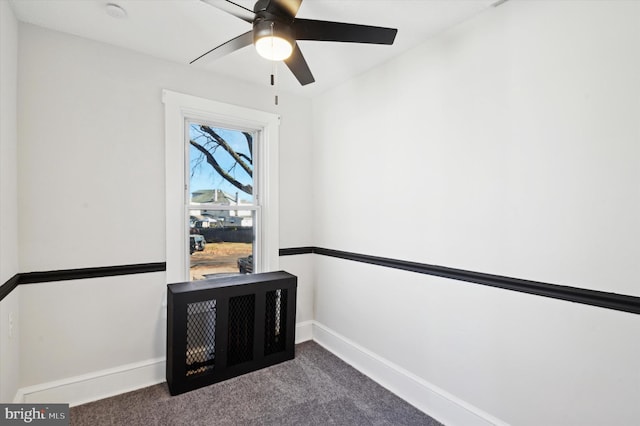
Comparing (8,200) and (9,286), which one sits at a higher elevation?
(8,200)

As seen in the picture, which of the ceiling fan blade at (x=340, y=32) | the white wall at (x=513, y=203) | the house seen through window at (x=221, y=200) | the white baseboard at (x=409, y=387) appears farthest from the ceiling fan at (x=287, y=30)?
the white baseboard at (x=409, y=387)

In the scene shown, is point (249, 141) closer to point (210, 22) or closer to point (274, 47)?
point (210, 22)

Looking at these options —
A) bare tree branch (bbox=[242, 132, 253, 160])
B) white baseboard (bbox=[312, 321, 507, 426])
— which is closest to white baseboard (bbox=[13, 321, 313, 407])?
white baseboard (bbox=[312, 321, 507, 426])

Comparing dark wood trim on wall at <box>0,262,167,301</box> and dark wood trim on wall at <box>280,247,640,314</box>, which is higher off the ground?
dark wood trim on wall at <box>280,247,640,314</box>

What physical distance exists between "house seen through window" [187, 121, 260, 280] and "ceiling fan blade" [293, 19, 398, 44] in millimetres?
1566

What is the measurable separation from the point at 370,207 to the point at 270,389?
1.66 metres

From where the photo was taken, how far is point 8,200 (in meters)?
1.85

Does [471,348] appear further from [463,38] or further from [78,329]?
[78,329]

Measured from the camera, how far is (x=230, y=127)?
117 inches

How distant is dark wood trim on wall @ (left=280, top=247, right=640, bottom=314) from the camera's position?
136 cm

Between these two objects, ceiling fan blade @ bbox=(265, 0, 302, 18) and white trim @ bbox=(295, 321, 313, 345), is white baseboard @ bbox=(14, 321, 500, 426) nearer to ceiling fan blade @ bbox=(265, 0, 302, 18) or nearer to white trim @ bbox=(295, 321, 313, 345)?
white trim @ bbox=(295, 321, 313, 345)

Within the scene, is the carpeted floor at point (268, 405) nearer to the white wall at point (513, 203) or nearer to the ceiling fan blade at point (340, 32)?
the white wall at point (513, 203)

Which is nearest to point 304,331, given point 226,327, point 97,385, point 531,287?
point 226,327

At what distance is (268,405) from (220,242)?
1444 millimetres
